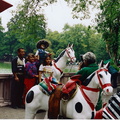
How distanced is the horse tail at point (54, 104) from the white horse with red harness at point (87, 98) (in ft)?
0.55

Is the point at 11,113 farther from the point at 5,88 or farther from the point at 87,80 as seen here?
the point at 87,80

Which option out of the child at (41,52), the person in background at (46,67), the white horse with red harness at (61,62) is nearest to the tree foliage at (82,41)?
the white horse with red harness at (61,62)

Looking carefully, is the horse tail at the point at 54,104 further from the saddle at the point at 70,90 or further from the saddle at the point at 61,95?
the saddle at the point at 70,90

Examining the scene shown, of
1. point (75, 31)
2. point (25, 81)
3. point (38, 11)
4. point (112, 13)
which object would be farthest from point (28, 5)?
point (75, 31)

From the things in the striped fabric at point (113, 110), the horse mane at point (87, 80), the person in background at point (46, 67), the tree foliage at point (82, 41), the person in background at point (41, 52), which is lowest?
the striped fabric at point (113, 110)

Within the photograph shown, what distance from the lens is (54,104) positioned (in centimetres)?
505

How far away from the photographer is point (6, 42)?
85.6m

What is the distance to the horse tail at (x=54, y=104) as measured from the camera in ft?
16.5

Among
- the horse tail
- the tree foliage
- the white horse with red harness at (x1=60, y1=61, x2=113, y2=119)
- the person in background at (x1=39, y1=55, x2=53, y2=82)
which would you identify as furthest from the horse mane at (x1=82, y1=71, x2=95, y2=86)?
the tree foliage

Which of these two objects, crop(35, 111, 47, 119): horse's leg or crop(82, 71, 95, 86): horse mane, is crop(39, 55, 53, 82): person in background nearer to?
crop(35, 111, 47, 119): horse's leg

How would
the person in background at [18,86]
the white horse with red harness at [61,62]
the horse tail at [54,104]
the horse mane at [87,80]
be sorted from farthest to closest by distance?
the white horse with red harness at [61,62] → the person in background at [18,86] → the horse tail at [54,104] → the horse mane at [87,80]

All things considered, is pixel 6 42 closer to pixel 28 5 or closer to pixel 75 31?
pixel 75 31

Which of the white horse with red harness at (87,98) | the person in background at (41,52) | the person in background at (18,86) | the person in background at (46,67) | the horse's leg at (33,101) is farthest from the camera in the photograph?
the person in background at (41,52)

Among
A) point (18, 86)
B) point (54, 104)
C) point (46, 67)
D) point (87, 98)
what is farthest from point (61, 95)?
point (18, 86)
